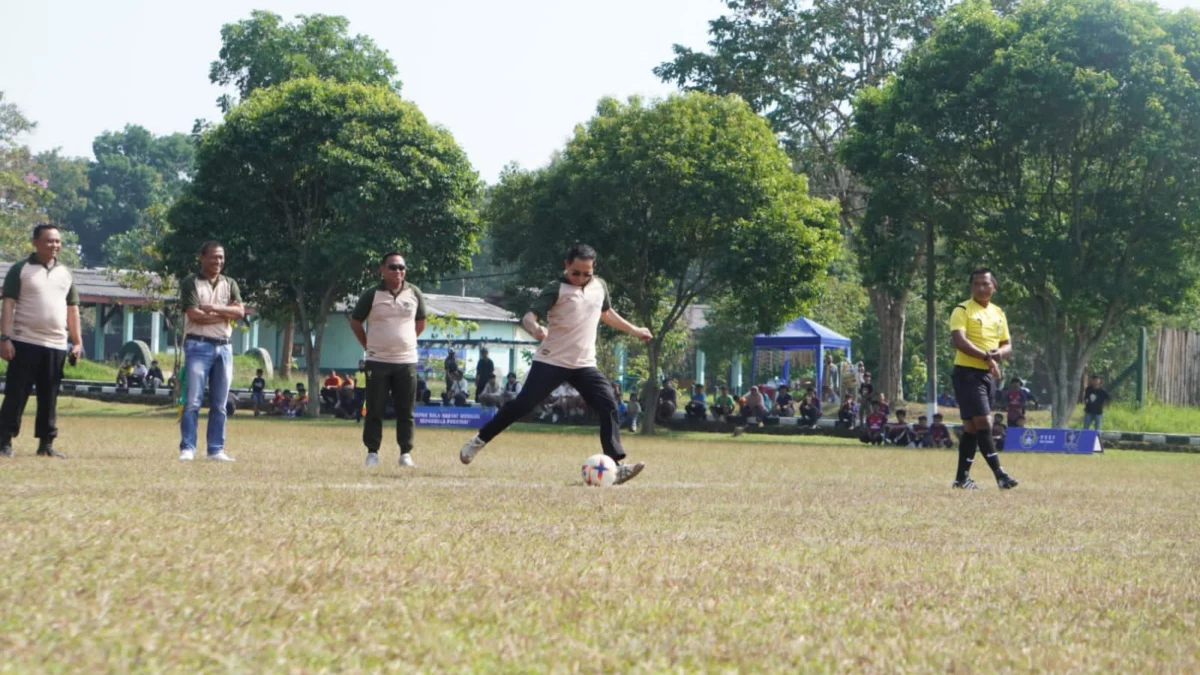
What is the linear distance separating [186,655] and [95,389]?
4715 centimetres

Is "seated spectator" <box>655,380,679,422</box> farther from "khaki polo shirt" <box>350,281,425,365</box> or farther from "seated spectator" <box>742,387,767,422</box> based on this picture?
"khaki polo shirt" <box>350,281,425,365</box>

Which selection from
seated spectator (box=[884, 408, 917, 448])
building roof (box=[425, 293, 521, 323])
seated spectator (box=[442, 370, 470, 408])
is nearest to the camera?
seated spectator (box=[884, 408, 917, 448])

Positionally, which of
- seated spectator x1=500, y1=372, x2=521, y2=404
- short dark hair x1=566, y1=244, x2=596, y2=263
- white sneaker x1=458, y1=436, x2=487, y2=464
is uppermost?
short dark hair x1=566, y1=244, x2=596, y2=263

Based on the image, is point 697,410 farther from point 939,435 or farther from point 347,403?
point 347,403

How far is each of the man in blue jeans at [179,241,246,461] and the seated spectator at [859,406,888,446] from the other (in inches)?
838

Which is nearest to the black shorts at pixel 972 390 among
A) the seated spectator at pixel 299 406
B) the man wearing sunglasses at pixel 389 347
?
the man wearing sunglasses at pixel 389 347

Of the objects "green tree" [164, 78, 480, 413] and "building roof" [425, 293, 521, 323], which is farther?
"building roof" [425, 293, 521, 323]

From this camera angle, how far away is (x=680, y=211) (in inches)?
1415

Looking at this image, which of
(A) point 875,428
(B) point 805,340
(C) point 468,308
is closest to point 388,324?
(A) point 875,428

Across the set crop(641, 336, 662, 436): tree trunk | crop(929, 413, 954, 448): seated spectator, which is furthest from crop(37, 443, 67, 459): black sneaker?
crop(641, 336, 662, 436): tree trunk

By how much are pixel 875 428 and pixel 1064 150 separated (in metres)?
7.25

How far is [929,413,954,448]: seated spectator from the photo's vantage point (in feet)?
102

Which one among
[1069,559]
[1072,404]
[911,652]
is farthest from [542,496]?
[1072,404]

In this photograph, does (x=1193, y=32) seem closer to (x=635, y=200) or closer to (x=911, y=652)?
(x=635, y=200)
